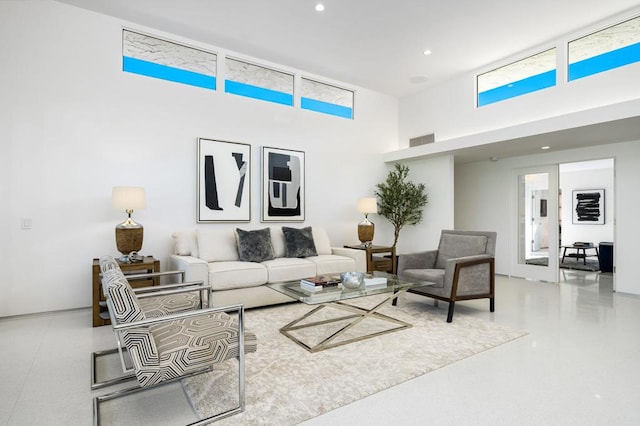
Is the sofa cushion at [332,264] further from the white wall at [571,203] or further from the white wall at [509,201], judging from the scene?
the white wall at [571,203]

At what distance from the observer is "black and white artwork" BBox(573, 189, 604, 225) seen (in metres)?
8.98

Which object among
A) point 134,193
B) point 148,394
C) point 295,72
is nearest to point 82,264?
point 134,193

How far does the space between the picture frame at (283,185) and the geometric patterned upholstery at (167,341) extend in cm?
329

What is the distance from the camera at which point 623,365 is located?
102 inches

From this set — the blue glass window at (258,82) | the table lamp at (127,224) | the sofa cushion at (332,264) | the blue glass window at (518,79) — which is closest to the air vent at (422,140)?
the blue glass window at (518,79)

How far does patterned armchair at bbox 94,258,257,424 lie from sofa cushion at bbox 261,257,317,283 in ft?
Result: 6.42

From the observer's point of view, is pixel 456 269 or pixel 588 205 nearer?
pixel 456 269

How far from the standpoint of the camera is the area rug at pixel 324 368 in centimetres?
204

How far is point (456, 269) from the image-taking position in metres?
3.65

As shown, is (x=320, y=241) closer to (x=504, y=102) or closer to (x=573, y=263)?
(x=504, y=102)

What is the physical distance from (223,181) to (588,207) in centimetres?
969

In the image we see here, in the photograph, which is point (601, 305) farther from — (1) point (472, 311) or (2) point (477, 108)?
(2) point (477, 108)

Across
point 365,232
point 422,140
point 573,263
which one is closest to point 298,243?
point 365,232

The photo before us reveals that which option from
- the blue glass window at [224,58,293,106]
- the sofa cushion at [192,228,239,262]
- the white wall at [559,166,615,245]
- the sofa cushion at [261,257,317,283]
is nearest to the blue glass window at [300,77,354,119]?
the blue glass window at [224,58,293,106]
